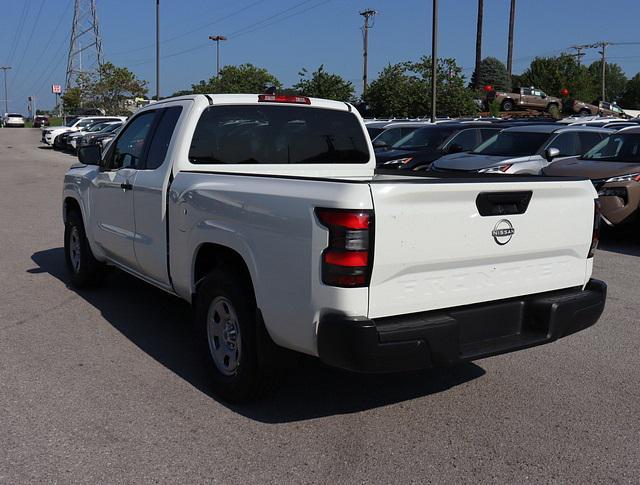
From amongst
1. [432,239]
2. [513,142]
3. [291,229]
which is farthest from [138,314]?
[513,142]

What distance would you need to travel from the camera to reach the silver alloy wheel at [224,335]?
432cm

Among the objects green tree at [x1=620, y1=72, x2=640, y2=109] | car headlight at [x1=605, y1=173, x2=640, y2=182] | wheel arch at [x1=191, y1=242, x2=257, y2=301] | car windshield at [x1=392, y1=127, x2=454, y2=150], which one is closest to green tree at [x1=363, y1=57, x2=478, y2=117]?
car windshield at [x1=392, y1=127, x2=454, y2=150]

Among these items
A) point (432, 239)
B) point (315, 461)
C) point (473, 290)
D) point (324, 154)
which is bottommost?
point (315, 461)

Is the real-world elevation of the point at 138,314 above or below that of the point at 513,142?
below

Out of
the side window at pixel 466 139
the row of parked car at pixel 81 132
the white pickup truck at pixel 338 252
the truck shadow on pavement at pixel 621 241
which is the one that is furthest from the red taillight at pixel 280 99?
the row of parked car at pixel 81 132

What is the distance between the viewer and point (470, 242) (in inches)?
148

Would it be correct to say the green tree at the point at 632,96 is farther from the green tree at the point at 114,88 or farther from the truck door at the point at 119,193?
the truck door at the point at 119,193

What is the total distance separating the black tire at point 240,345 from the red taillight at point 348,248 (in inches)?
27.6

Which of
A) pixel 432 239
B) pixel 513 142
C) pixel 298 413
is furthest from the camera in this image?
pixel 513 142

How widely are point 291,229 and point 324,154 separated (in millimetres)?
2130

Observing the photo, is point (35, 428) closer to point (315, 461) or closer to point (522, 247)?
point (315, 461)

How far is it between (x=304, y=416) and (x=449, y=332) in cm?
110

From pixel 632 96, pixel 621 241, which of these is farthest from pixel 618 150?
pixel 632 96

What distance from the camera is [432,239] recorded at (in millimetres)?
3623
